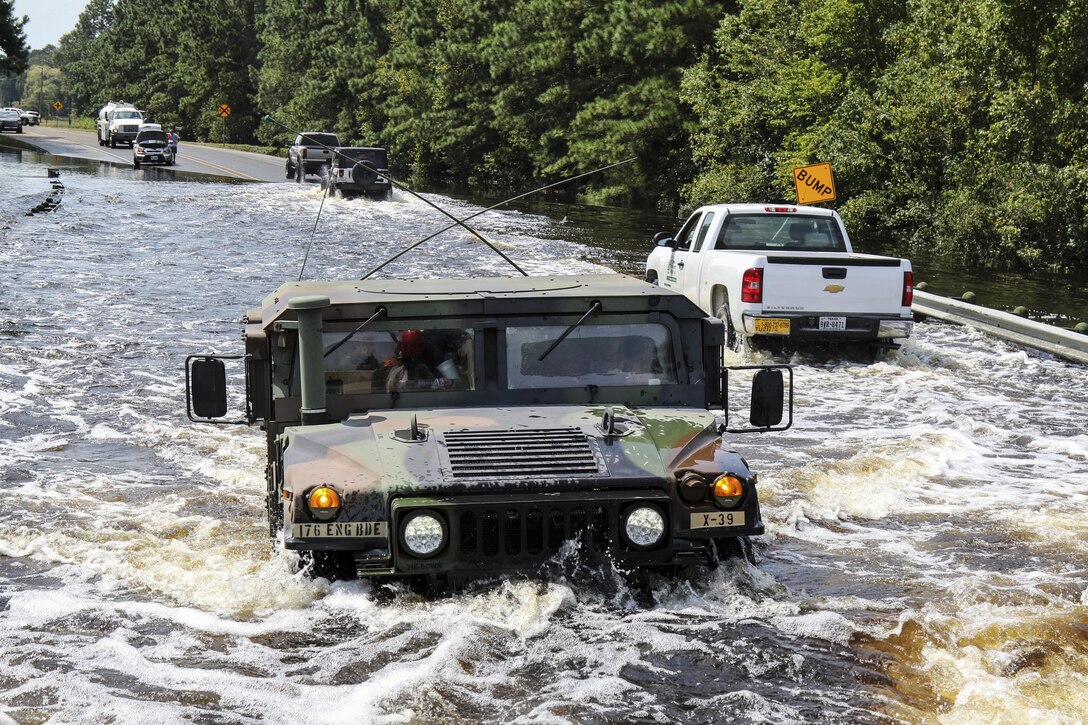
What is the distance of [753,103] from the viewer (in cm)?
3984

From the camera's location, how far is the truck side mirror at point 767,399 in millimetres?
7832

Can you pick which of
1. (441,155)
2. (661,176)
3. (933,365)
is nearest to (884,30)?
(661,176)

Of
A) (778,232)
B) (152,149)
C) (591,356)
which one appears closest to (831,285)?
(778,232)

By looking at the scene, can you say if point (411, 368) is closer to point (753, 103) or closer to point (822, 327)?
point (822, 327)

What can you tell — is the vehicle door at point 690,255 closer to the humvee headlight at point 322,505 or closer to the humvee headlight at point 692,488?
the humvee headlight at point 692,488

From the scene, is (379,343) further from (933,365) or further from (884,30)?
(884,30)

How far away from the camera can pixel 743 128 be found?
40.7 m

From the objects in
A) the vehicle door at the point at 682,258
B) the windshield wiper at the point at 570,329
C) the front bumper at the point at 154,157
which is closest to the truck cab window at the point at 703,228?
the vehicle door at the point at 682,258

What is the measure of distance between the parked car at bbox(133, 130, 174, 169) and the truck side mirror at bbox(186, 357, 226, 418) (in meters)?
58.0

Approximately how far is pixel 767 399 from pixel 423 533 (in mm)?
2191

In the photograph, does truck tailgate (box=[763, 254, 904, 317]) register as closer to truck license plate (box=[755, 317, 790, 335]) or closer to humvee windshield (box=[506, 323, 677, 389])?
truck license plate (box=[755, 317, 790, 335])

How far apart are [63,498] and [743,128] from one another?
32229 millimetres

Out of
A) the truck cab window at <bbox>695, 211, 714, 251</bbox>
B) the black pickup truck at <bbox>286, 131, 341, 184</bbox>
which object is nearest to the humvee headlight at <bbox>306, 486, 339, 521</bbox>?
the truck cab window at <bbox>695, 211, 714, 251</bbox>

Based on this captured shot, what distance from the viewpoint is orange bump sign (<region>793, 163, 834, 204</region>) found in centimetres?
2470
